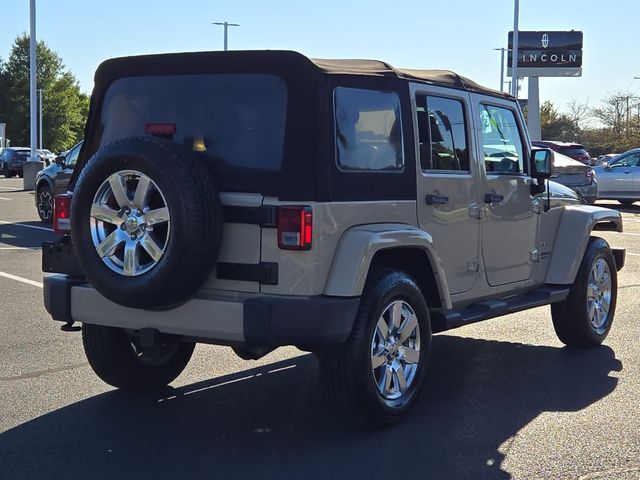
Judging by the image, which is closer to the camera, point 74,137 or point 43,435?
point 43,435

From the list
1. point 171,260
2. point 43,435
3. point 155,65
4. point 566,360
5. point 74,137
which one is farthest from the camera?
point 74,137

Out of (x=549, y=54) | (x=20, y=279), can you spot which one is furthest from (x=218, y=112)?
(x=549, y=54)

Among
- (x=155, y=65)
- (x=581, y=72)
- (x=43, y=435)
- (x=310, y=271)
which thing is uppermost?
(x=581, y=72)

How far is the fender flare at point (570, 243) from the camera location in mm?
6883

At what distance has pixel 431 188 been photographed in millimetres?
5453

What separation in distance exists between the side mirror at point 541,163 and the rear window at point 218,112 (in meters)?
2.61

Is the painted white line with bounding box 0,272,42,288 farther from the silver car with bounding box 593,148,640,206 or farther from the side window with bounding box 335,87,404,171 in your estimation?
the silver car with bounding box 593,148,640,206

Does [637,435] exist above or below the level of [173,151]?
below

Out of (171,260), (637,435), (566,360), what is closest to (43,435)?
(171,260)

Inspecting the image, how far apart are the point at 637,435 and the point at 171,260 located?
2657mm

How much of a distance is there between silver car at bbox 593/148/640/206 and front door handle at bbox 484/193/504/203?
1693 cm

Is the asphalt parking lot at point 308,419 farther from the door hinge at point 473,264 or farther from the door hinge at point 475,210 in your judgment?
the door hinge at point 475,210

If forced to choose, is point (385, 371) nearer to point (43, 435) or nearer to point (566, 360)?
point (43, 435)

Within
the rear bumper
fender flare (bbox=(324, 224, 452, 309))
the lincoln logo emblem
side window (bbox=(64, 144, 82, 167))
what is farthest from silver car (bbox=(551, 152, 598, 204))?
the lincoln logo emblem
